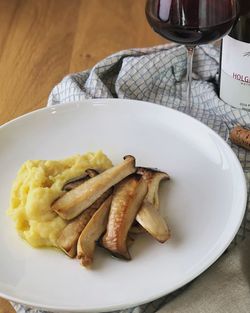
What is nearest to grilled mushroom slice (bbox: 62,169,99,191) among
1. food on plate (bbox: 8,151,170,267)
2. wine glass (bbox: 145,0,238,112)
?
food on plate (bbox: 8,151,170,267)

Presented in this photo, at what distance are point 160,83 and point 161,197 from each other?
1.22 ft

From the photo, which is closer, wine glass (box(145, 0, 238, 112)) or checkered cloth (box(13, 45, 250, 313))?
wine glass (box(145, 0, 238, 112))

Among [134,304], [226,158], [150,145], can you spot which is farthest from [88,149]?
[134,304]

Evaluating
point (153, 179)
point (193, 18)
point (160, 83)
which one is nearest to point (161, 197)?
point (153, 179)

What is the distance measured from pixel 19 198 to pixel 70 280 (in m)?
0.14

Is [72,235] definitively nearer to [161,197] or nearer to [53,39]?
[161,197]

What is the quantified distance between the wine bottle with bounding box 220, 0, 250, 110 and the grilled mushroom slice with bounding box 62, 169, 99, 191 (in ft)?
1.07

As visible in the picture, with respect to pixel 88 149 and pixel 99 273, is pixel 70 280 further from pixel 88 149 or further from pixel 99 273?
pixel 88 149

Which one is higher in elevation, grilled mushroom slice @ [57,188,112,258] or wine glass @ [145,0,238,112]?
wine glass @ [145,0,238,112]

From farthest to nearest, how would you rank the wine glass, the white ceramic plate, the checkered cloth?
the checkered cloth → the wine glass → the white ceramic plate

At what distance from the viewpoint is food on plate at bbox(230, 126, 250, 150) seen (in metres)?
1.06

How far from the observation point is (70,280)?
809mm

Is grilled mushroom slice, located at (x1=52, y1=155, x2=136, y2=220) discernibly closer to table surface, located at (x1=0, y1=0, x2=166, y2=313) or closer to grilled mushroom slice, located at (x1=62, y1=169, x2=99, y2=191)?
grilled mushroom slice, located at (x1=62, y1=169, x2=99, y2=191)

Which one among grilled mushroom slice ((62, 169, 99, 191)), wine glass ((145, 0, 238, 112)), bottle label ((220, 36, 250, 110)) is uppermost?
wine glass ((145, 0, 238, 112))
